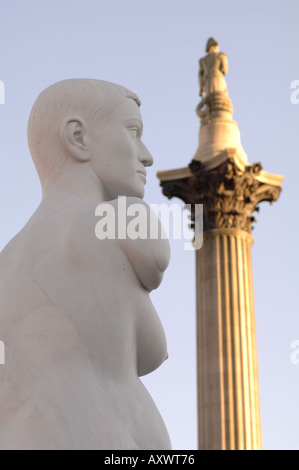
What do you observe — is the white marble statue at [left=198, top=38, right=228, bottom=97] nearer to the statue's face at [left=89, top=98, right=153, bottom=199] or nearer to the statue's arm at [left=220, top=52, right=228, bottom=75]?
the statue's arm at [left=220, top=52, right=228, bottom=75]

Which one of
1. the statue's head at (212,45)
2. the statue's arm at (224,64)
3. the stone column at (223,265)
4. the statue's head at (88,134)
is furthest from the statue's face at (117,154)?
A: the statue's head at (212,45)

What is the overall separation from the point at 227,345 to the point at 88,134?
18779 millimetres

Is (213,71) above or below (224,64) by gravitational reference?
below

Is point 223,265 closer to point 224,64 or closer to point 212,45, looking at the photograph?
point 224,64

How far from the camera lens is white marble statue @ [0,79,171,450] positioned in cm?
394

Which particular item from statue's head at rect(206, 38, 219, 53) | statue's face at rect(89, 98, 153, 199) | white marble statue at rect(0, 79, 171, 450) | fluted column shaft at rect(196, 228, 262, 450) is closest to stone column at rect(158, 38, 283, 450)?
fluted column shaft at rect(196, 228, 262, 450)

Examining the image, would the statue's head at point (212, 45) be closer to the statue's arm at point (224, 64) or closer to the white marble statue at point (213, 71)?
the white marble statue at point (213, 71)

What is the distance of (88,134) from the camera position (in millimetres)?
4672

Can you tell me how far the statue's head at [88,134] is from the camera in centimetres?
467

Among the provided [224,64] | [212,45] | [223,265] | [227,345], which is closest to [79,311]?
[227,345]

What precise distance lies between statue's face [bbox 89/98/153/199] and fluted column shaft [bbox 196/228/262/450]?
18.1 meters

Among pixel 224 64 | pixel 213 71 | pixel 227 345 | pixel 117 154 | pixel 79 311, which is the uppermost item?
pixel 224 64
